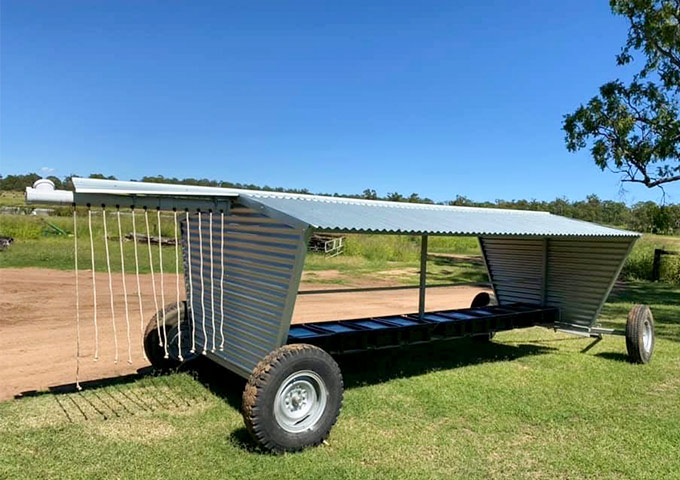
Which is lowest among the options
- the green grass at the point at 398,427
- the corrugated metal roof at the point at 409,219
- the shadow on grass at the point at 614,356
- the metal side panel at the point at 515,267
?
the shadow on grass at the point at 614,356

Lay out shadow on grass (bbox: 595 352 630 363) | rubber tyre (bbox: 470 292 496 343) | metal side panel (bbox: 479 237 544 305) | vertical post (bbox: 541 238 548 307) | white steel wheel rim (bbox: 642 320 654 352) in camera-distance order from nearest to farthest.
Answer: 1. white steel wheel rim (bbox: 642 320 654 352)
2. shadow on grass (bbox: 595 352 630 363)
3. vertical post (bbox: 541 238 548 307)
4. metal side panel (bbox: 479 237 544 305)
5. rubber tyre (bbox: 470 292 496 343)

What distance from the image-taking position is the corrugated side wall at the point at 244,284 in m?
4.81

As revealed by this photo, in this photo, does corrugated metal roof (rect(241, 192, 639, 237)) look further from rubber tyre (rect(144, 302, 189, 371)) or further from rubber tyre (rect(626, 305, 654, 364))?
rubber tyre (rect(144, 302, 189, 371))

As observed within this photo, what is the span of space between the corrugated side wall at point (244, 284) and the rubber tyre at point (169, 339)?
0.79ft

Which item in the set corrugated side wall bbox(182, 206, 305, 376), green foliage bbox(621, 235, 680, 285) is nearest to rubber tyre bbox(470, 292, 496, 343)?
corrugated side wall bbox(182, 206, 305, 376)

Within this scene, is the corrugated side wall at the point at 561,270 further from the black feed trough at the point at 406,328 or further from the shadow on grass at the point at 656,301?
the shadow on grass at the point at 656,301

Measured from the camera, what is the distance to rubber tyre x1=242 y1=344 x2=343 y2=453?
4309 mm

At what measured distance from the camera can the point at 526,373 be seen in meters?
7.25

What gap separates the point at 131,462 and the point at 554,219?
7.50 m

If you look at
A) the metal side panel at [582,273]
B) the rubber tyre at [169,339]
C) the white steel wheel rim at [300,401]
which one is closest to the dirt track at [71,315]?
the rubber tyre at [169,339]

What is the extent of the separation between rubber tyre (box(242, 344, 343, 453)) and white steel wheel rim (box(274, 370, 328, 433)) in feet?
0.12

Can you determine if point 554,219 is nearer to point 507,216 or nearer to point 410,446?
point 507,216

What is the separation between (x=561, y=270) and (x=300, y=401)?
589 cm

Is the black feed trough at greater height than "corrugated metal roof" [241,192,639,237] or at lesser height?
lesser
